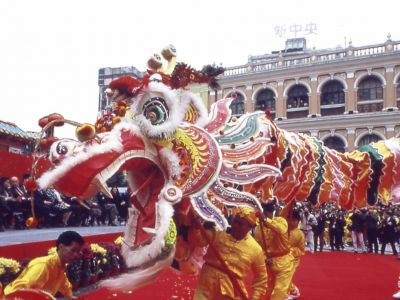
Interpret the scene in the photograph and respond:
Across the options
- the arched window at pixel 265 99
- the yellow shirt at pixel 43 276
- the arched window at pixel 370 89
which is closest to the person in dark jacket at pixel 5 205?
the yellow shirt at pixel 43 276

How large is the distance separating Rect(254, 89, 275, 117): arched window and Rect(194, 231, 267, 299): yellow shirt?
955 inches

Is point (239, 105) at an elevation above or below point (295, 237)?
above

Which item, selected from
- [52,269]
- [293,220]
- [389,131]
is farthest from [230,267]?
[389,131]

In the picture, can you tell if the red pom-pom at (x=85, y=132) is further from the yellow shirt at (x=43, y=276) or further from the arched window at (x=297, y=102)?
the arched window at (x=297, y=102)

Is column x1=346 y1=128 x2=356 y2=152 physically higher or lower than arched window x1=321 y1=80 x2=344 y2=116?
lower

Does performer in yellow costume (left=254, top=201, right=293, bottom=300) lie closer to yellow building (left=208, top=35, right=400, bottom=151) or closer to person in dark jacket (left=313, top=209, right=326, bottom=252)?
person in dark jacket (left=313, top=209, right=326, bottom=252)

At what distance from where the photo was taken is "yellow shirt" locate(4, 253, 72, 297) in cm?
268

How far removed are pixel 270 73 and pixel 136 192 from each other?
24.8 metres

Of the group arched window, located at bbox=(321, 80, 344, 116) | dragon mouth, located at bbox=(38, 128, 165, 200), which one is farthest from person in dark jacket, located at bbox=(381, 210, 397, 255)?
arched window, located at bbox=(321, 80, 344, 116)

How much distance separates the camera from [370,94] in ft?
81.8

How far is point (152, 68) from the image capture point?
3.00 metres

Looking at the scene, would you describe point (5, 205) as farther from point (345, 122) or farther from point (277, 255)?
point (345, 122)

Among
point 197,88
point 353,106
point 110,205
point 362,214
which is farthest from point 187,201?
point 353,106

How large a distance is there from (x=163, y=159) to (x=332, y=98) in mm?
24480
